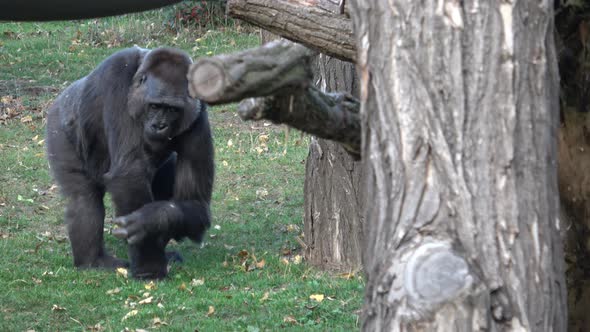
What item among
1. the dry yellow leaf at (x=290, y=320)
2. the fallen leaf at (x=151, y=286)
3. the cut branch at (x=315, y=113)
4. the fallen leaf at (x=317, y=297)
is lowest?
the dry yellow leaf at (x=290, y=320)

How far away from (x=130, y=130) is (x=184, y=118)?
14.1 inches

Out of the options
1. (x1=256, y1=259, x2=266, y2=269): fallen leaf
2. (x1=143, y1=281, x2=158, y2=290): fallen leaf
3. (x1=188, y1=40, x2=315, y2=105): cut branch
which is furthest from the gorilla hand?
(x1=188, y1=40, x2=315, y2=105): cut branch

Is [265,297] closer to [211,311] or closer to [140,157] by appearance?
[211,311]

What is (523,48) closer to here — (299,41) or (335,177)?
(299,41)

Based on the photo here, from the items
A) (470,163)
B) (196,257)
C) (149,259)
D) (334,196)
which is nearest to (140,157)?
(149,259)

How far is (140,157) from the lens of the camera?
6.16 m

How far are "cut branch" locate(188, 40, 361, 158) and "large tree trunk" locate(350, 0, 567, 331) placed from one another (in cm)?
30

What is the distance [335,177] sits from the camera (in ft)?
19.5

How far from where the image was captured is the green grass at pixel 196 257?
5.27 m

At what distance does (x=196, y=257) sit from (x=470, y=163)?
4.48 meters

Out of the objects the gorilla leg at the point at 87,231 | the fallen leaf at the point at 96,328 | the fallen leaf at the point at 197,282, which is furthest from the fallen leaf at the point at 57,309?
the gorilla leg at the point at 87,231

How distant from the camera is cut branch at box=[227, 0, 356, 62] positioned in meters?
3.94

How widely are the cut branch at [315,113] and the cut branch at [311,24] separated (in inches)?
21.1

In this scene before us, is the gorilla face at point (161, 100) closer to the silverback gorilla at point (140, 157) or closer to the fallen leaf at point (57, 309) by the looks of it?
the silverback gorilla at point (140, 157)
